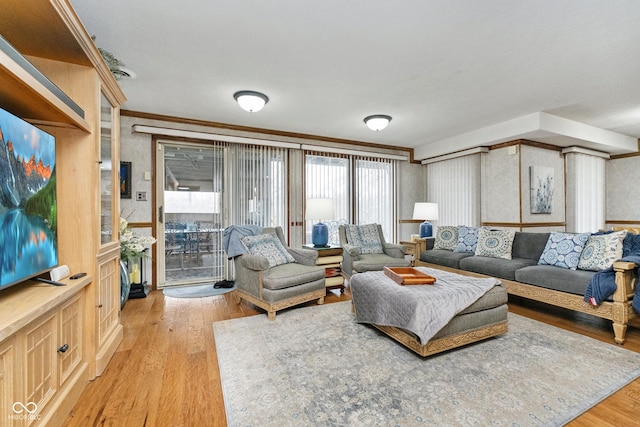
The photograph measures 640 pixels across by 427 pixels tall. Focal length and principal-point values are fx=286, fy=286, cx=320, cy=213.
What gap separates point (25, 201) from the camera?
4.39 ft

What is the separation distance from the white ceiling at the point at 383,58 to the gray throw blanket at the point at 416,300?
1.94 m

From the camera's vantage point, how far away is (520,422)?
141 centimetres

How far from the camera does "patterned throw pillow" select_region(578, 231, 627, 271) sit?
259 centimetres

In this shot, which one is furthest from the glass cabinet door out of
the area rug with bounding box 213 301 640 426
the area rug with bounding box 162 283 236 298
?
the area rug with bounding box 162 283 236 298

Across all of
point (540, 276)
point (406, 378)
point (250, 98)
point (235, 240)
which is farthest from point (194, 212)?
point (540, 276)

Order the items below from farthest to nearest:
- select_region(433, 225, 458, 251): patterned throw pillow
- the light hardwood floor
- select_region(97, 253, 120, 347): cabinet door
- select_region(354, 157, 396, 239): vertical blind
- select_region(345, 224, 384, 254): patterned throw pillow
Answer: select_region(354, 157, 396, 239): vertical blind < select_region(433, 225, 458, 251): patterned throw pillow < select_region(345, 224, 384, 254): patterned throw pillow < select_region(97, 253, 120, 347): cabinet door < the light hardwood floor

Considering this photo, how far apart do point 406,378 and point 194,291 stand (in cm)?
308

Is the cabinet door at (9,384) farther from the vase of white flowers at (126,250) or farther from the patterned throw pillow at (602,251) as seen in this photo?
the patterned throw pillow at (602,251)

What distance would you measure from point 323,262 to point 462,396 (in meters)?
2.44

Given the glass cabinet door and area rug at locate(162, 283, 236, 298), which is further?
area rug at locate(162, 283, 236, 298)

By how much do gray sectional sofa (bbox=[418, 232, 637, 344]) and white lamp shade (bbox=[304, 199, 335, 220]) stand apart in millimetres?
1652

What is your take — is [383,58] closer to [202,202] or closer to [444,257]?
[444,257]

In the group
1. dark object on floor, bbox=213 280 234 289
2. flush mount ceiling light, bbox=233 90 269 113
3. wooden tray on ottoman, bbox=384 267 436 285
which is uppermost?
flush mount ceiling light, bbox=233 90 269 113

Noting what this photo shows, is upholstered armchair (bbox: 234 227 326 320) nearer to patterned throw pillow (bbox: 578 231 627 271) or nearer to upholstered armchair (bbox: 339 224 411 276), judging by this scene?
upholstered armchair (bbox: 339 224 411 276)
